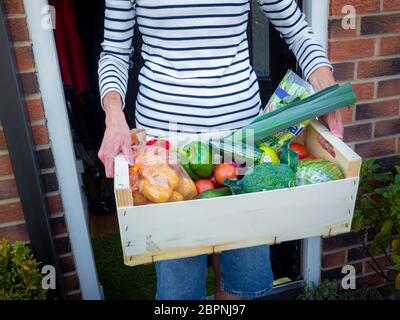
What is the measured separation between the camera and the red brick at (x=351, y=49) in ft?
6.77

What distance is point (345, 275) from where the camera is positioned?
2.53 metres

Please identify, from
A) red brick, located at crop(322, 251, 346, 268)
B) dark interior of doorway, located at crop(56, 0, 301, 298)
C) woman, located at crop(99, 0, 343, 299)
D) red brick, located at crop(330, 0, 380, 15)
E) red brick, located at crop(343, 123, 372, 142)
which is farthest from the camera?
dark interior of doorway, located at crop(56, 0, 301, 298)

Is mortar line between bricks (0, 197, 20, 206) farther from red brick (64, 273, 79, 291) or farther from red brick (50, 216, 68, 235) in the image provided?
red brick (64, 273, 79, 291)

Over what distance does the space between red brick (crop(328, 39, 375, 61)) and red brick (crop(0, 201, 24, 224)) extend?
58.3 inches

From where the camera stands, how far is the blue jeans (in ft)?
5.02

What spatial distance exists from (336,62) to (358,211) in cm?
68

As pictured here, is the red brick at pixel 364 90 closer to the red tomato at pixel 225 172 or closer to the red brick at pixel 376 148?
the red brick at pixel 376 148

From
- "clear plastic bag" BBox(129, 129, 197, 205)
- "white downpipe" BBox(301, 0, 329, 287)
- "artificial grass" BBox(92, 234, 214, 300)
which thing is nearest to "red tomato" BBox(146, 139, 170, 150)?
"clear plastic bag" BBox(129, 129, 197, 205)

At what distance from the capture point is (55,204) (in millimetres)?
1983

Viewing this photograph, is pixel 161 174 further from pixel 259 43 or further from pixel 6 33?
pixel 259 43

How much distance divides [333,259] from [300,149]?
119 centimetres

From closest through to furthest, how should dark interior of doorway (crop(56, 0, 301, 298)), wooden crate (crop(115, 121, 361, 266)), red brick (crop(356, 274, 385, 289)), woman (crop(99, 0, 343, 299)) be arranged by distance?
1. wooden crate (crop(115, 121, 361, 266))
2. woman (crop(99, 0, 343, 299))
3. red brick (crop(356, 274, 385, 289))
4. dark interior of doorway (crop(56, 0, 301, 298))

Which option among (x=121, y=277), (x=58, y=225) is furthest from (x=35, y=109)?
(x=121, y=277)
